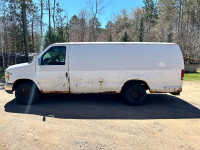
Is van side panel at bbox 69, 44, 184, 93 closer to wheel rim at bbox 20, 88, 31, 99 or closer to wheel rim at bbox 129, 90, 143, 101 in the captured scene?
wheel rim at bbox 129, 90, 143, 101

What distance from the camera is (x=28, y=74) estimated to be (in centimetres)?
516

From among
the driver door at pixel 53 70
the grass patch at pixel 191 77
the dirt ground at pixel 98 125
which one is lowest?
the dirt ground at pixel 98 125

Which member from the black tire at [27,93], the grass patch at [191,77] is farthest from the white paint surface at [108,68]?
the grass patch at [191,77]

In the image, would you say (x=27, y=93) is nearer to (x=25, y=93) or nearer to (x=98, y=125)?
(x=25, y=93)

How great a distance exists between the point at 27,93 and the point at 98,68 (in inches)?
109

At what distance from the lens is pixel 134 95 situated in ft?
17.9

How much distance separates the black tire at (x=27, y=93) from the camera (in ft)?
17.3

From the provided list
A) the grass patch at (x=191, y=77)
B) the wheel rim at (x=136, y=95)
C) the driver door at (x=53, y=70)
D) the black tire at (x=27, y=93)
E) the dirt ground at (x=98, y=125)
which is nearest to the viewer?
the dirt ground at (x=98, y=125)

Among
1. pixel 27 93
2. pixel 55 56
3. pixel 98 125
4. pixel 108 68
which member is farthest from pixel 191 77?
pixel 27 93

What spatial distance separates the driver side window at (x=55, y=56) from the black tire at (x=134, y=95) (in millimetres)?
2540

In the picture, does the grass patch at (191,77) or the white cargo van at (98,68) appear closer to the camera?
the white cargo van at (98,68)

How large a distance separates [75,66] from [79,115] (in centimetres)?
167

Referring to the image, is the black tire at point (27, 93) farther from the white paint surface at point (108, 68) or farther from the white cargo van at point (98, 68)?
the white paint surface at point (108, 68)

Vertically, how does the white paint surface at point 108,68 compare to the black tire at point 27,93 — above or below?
above
